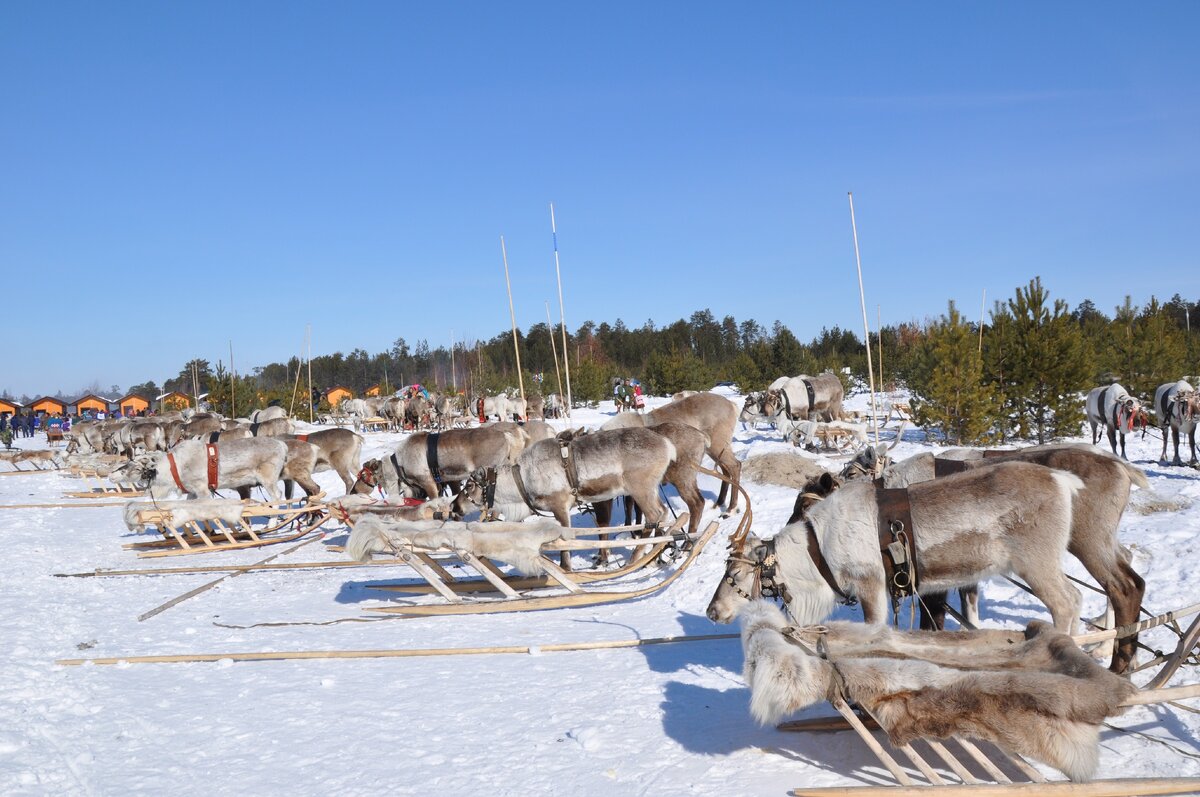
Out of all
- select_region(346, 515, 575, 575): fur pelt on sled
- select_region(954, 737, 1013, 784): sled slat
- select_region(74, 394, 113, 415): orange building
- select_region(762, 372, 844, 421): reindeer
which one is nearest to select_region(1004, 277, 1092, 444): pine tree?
select_region(762, 372, 844, 421): reindeer

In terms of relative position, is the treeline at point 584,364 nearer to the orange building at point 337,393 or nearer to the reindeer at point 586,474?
the orange building at point 337,393

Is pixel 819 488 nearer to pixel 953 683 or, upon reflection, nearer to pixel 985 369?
pixel 953 683

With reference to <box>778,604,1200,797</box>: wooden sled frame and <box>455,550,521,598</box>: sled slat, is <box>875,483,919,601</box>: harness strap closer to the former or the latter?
<box>778,604,1200,797</box>: wooden sled frame

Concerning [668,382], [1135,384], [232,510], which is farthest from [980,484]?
[668,382]

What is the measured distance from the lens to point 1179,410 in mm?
16766

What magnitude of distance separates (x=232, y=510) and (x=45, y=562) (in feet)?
9.89

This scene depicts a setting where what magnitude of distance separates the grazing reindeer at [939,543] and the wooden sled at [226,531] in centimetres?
1002

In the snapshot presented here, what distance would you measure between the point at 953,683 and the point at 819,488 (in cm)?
311

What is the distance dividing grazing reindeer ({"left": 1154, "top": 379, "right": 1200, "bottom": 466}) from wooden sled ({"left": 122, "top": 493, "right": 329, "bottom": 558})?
1752cm

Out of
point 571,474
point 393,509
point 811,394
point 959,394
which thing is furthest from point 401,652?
point 811,394

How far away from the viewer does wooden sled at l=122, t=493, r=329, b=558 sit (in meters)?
13.3

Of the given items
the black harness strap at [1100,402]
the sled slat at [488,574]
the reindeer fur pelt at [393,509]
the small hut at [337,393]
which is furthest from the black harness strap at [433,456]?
the small hut at [337,393]

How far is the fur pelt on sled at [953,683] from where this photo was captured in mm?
3754

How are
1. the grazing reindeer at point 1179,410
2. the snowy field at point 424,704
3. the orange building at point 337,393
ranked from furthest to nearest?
the orange building at point 337,393 → the grazing reindeer at point 1179,410 → the snowy field at point 424,704
